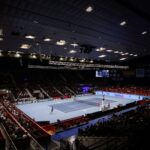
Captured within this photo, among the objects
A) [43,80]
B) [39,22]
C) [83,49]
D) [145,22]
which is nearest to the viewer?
[39,22]

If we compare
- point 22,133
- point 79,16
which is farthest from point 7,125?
point 79,16

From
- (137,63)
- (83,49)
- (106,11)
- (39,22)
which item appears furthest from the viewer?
(137,63)

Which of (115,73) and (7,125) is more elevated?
(115,73)

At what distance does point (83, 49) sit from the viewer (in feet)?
48.2

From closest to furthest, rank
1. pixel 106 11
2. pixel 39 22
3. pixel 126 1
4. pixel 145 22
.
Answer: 1. pixel 126 1
2. pixel 106 11
3. pixel 39 22
4. pixel 145 22

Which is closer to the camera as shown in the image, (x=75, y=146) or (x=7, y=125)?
(x=75, y=146)

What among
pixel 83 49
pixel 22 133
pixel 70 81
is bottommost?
pixel 22 133

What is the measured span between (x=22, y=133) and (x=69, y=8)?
7957mm

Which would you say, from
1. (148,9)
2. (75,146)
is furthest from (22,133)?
(148,9)

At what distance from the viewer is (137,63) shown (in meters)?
29.7

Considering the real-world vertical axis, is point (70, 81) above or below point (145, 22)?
below

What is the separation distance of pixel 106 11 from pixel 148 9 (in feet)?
6.89

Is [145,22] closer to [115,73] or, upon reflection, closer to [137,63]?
[137,63]

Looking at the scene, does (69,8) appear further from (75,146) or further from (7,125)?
(7,125)
